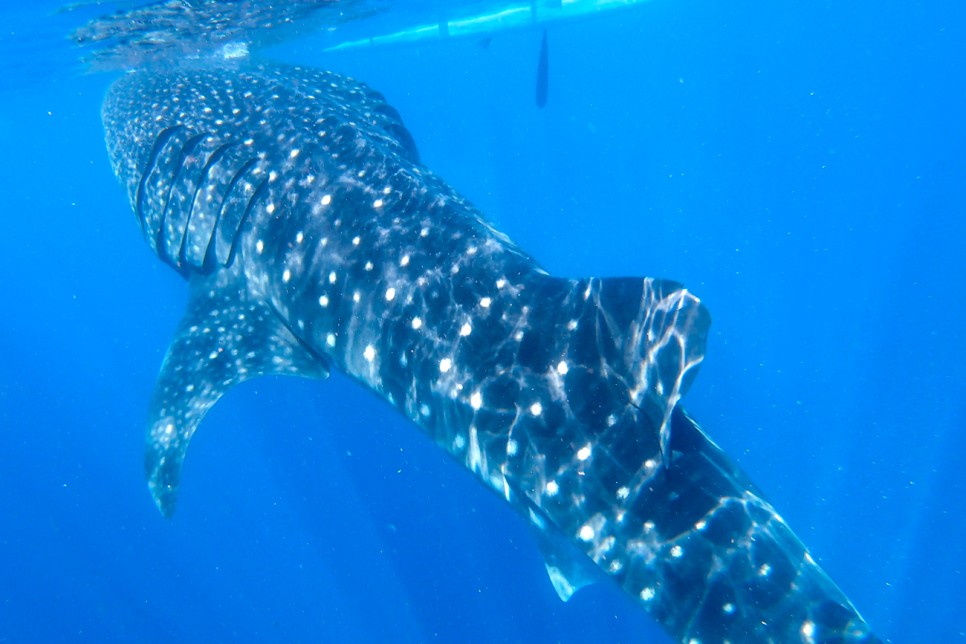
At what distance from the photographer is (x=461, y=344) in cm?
423

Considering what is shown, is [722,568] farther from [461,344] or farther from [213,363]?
[213,363]

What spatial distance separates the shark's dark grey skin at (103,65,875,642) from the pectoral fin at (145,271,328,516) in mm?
20

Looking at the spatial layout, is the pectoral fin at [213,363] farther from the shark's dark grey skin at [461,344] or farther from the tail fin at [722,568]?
the tail fin at [722,568]

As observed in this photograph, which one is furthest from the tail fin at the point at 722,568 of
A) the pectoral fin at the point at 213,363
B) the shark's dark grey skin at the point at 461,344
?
the pectoral fin at the point at 213,363

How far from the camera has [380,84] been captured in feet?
193

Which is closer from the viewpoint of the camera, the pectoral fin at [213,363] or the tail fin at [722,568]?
the tail fin at [722,568]

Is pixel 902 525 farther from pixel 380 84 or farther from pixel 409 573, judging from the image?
pixel 380 84

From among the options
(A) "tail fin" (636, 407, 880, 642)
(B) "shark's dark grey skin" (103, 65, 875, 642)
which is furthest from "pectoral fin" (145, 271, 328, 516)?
(A) "tail fin" (636, 407, 880, 642)

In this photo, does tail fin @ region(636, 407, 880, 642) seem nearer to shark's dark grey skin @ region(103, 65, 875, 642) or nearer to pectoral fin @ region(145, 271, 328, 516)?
shark's dark grey skin @ region(103, 65, 875, 642)

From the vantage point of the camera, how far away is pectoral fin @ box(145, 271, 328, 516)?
5.38m

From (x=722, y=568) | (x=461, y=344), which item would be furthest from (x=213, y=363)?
(x=722, y=568)

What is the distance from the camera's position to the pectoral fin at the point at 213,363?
5375 millimetres

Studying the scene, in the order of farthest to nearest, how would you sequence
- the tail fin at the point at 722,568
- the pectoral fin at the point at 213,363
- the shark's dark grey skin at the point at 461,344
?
the pectoral fin at the point at 213,363 < the shark's dark grey skin at the point at 461,344 < the tail fin at the point at 722,568

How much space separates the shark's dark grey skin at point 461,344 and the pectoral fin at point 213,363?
20 mm
